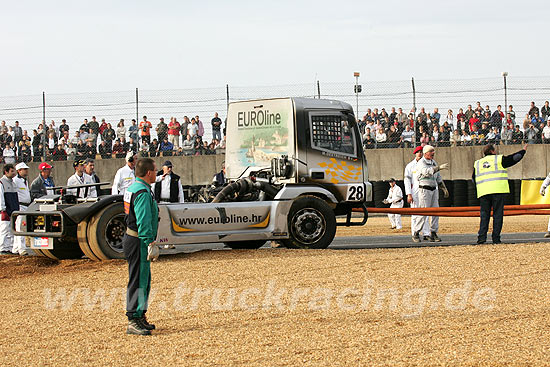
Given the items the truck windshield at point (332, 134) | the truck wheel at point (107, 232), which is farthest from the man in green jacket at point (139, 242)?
the truck windshield at point (332, 134)

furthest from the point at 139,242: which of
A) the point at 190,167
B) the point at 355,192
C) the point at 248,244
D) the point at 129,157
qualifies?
the point at 190,167

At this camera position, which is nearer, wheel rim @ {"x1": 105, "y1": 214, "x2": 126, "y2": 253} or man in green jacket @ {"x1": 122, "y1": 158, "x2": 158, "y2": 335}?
man in green jacket @ {"x1": 122, "y1": 158, "x2": 158, "y2": 335}

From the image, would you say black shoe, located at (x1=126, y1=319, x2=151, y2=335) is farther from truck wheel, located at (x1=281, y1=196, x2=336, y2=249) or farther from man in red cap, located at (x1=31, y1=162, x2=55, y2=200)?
man in red cap, located at (x1=31, y1=162, x2=55, y2=200)

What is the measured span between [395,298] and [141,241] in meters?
3.05

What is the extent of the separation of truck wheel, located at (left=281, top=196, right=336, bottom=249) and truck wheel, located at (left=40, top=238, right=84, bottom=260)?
3.40 metres

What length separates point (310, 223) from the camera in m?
14.1

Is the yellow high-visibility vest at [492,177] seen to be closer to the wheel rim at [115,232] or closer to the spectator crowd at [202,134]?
the wheel rim at [115,232]

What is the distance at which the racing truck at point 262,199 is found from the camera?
1288cm

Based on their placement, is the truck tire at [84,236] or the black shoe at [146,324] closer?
the black shoe at [146,324]

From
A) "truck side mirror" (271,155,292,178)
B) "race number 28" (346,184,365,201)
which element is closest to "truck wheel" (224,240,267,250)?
"truck side mirror" (271,155,292,178)

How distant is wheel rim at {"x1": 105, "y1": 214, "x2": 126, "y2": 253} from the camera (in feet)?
42.0

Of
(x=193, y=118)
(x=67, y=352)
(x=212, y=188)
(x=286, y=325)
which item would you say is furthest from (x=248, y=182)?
(x=193, y=118)

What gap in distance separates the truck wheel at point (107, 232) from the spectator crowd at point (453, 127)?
13.7 m

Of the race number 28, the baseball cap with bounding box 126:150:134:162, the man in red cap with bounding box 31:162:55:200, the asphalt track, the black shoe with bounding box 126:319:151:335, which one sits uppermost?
the baseball cap with bounding box 126:150:134:162
